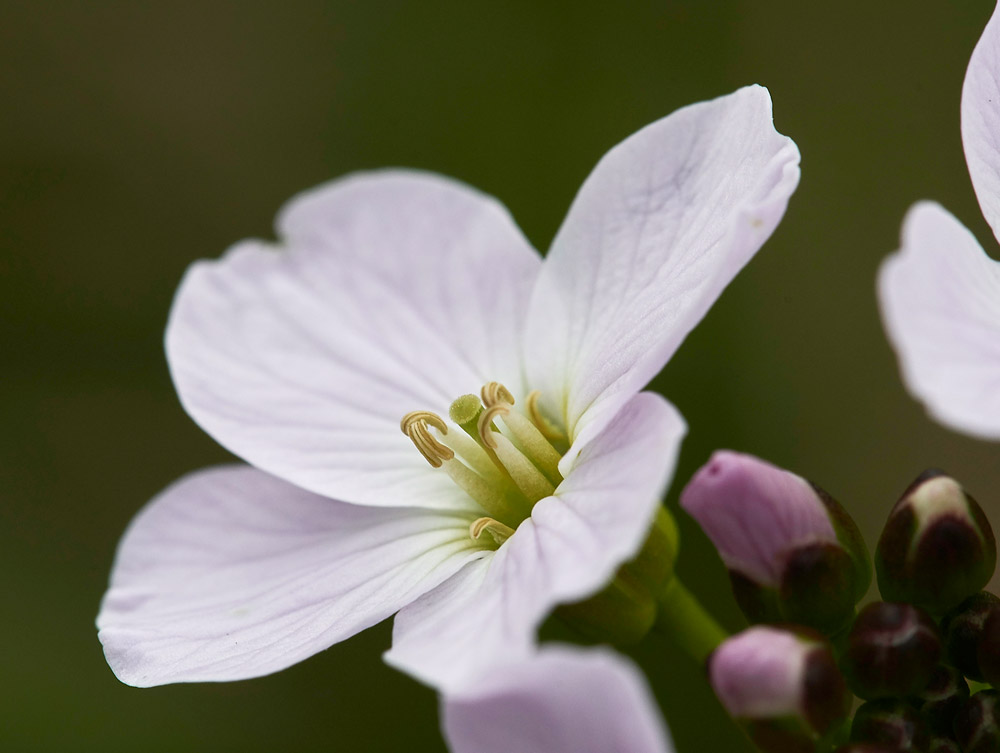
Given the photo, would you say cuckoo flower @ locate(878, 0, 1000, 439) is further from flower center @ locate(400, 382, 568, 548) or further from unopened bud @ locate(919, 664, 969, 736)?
flower center @ locate(400, 382, 568, 548)

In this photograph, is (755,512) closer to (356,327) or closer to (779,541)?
(779,541)

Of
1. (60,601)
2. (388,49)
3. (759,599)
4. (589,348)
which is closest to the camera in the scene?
(759,599)

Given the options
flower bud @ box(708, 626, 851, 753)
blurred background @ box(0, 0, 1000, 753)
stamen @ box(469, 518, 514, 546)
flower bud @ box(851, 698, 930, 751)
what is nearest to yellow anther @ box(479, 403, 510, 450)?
stamen @ box(469, 518, 514, 546)

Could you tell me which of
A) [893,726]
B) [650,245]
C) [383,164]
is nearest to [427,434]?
[650,245]

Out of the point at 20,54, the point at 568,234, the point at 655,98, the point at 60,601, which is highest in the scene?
the point at 20,54

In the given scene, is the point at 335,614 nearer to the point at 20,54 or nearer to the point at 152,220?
the point at 152,220

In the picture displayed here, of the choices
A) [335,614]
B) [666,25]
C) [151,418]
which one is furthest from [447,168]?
[335,614]

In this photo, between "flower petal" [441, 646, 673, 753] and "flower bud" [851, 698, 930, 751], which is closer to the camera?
"flower petal" [441, 646, 673, 753]
